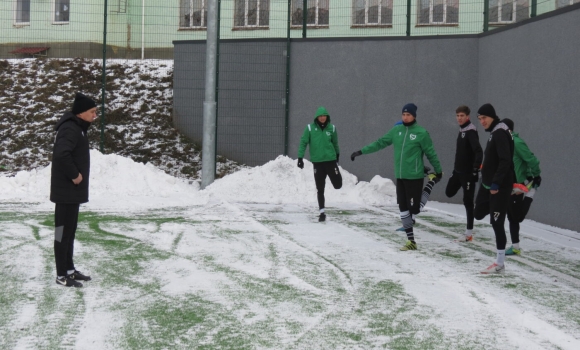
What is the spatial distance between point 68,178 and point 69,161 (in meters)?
0.19

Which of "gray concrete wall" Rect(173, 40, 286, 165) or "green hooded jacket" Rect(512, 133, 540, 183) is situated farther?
"gray concrete wall" Rect(173, 40, 286, 165)

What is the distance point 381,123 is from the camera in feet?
59.3

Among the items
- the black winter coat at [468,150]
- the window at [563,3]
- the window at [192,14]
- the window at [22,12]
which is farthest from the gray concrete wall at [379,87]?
the window at [22,12]

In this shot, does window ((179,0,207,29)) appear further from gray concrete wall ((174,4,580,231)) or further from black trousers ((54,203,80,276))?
black trousers ((54,203,80,276))

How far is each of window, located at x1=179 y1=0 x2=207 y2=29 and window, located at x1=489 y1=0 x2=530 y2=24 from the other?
8.73m

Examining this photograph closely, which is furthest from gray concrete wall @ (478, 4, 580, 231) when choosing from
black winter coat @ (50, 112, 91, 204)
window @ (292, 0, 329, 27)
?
black winter coat @ (50, 112, 91, 204)

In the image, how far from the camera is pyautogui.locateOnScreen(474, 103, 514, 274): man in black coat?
8.63 metres

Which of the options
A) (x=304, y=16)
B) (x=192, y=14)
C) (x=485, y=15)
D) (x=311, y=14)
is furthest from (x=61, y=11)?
(x=485, y=15)

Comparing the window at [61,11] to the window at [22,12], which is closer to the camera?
the window at [22,12]

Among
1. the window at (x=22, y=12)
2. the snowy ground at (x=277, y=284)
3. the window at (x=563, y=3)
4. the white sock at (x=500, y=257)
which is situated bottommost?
the snowy ground at (x=277, y=284)

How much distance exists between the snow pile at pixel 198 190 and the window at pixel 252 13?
239 inches

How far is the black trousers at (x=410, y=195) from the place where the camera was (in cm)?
1043

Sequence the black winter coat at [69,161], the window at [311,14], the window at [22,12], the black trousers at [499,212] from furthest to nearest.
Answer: the window at [22,12] → the window at [311,14] → the black trousers at [499,212] → the black winter coat at [69,161]

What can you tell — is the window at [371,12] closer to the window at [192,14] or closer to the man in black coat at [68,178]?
the window at [192,14]
